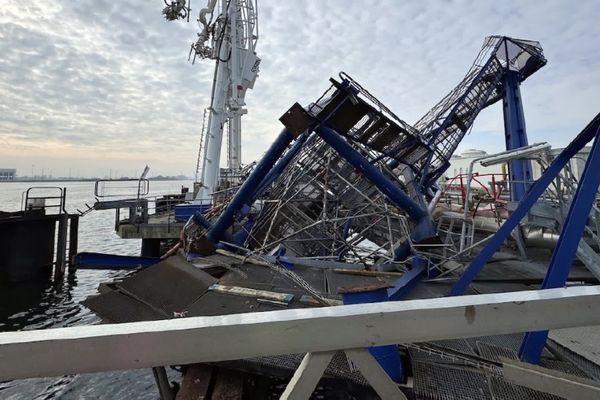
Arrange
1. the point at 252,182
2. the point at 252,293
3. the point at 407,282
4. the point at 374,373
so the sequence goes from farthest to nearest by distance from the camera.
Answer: the point at 252,182
the point at 407,282
the point at 252,293
the point at 374,373

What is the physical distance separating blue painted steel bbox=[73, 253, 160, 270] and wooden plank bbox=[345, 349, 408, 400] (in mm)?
10407

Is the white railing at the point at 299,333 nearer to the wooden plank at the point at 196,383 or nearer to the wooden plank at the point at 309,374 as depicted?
the wooden plank at the point at 309,374

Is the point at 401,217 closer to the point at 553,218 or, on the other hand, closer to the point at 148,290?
the point at 553,218

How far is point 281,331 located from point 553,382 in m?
1.44

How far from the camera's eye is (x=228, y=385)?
335 cm

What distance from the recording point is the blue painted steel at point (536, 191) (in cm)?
372

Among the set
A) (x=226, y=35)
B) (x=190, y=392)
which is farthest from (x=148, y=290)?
(x=226, y=35)

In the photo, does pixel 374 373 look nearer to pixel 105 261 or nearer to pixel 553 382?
pixel 553 382

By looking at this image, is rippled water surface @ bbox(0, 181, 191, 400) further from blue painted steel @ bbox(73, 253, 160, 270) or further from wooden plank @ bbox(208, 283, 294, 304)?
wooden plank @ bbox(208, 283, 294, 304)

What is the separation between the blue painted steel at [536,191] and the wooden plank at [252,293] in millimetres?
2565

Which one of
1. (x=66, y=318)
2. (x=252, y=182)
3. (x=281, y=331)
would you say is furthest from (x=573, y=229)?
(x=66, y=318)

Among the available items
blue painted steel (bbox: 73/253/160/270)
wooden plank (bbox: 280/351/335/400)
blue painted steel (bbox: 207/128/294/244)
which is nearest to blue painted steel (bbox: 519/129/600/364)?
wooden plank (bbox: 280/351/335/400)

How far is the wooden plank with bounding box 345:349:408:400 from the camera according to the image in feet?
4.91

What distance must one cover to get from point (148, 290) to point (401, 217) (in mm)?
5909
